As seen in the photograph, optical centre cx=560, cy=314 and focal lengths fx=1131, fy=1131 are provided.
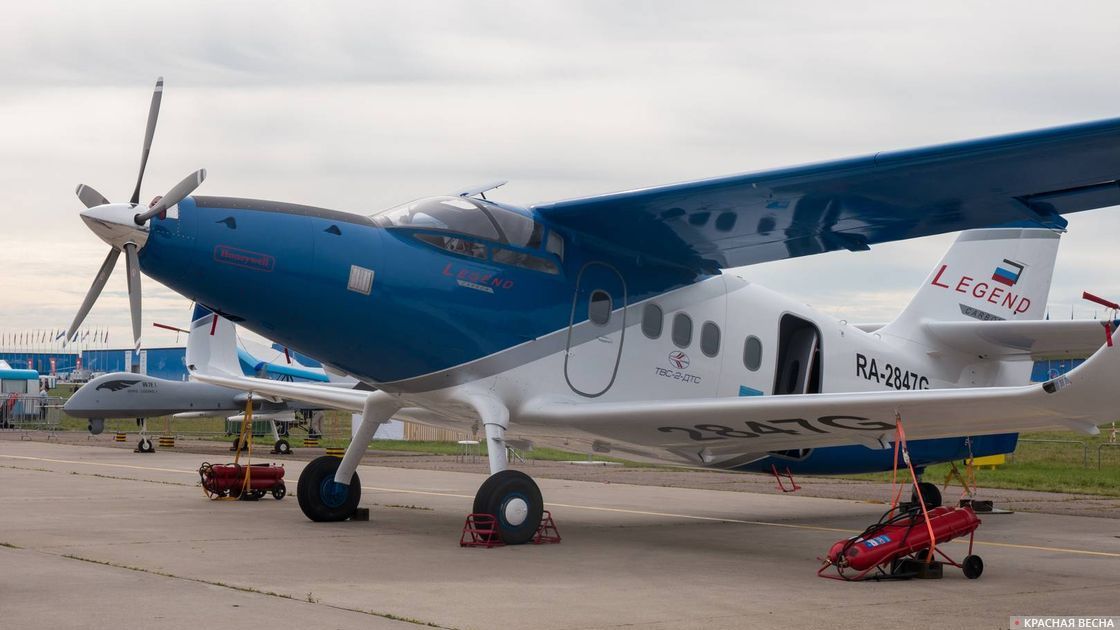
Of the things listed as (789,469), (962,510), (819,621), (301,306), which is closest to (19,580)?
(301,306)

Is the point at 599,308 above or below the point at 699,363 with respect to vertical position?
above

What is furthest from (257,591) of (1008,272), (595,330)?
(1008,272)

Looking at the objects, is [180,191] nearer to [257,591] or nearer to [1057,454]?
[257,591]

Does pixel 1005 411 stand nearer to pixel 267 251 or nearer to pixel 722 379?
pixel 722 379

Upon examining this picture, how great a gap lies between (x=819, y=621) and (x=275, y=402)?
31.7 m

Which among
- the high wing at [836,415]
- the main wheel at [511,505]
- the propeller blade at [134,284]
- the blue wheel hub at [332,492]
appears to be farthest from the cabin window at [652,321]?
the propeller blade at [134,284]

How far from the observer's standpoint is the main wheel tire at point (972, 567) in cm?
963

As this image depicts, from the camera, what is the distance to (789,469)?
1429 cm

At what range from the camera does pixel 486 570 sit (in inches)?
371

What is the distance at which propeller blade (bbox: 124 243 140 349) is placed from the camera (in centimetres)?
1030

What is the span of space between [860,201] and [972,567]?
12.4 ft

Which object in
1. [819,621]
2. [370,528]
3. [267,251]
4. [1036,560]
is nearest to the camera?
[819,621]

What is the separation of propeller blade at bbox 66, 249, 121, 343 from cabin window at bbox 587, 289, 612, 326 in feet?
15.8

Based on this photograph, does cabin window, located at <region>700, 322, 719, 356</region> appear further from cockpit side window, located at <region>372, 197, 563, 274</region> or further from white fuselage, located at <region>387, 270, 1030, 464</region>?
cockpit side window, located at <region>372, 197, 563, 274</region>
